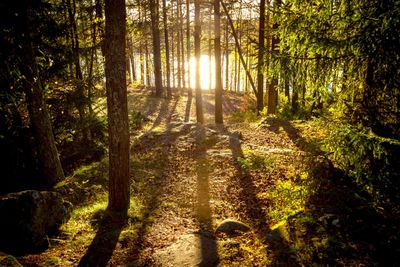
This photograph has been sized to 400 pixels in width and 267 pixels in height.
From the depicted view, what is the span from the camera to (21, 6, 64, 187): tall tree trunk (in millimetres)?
9258

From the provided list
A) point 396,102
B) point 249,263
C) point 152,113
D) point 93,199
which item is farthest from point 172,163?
point 152,113

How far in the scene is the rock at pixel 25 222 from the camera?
642 centimetres

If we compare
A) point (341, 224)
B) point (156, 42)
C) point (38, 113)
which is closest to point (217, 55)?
point (38, 113)

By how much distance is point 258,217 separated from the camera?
8055mm

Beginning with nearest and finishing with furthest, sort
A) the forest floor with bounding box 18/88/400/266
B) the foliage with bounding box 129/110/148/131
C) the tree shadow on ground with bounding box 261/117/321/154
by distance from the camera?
the forest floor with bounding box 18/88/400/266 → the tree shadow on ground with bounding box 261/117/321/154 → the foliage with bounding box 129/110/148/131

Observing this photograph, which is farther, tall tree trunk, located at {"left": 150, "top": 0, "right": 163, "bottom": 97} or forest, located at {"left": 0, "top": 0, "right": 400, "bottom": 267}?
tall tree trunk, located at {"left": 150, "top": 0, "right": 163, "bottom": 97}

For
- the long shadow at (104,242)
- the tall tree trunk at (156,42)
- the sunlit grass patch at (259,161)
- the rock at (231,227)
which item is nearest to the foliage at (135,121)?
the tall tree trunk at (156,42)

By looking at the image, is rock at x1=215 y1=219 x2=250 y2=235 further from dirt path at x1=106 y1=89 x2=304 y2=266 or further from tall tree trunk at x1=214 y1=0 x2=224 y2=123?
tall tree trunk at x1=214 y1=0 x2=224 y2=123

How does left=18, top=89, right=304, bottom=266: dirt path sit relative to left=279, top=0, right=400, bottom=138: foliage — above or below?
below

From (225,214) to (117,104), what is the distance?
4.43 meters

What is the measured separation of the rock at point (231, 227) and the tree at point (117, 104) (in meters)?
2.87

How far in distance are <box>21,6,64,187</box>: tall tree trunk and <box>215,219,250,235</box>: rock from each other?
6342 millimetres

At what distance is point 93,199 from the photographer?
370 inches

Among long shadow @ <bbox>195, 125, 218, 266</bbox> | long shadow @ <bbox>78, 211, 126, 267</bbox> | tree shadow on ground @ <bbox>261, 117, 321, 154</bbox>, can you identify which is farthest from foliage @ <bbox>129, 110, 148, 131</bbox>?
long shadow @ <bbox>78, 211, 126, 267</bbox>
